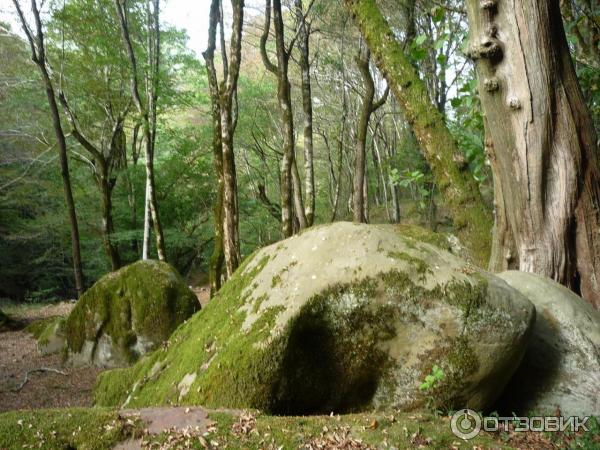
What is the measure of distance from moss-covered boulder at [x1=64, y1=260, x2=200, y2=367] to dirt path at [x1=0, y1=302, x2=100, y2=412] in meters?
0.40

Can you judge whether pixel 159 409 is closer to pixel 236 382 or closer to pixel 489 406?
pixel 236 382

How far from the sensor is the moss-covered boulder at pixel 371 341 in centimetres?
290

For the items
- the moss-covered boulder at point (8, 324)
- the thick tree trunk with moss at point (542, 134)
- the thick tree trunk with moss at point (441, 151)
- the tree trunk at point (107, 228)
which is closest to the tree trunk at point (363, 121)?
the thick tree trunk with moss at point (441, 151)

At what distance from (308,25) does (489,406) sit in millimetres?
12747

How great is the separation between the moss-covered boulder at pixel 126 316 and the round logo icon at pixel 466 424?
6.15m

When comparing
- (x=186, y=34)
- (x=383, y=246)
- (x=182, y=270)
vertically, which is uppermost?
(x=186, y=34)

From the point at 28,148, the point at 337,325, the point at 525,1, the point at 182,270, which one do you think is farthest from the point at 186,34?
the point at 337,325

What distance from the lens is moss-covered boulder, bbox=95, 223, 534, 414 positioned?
2904 millimetres

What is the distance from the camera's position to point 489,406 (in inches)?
123

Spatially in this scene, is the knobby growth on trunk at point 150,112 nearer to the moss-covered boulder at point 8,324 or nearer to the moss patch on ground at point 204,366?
the moss-covered boulder at point 8,324

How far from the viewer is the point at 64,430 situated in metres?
2.08

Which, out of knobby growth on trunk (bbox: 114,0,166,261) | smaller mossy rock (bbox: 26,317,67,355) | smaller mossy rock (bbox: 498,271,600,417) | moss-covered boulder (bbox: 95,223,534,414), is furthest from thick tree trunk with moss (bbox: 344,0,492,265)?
knobby growth on trunk (bbox: 114,0,166,261)

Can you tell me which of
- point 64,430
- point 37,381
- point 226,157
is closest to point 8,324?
point 37,381

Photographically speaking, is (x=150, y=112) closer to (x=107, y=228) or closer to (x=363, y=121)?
(x=107, y=228)
